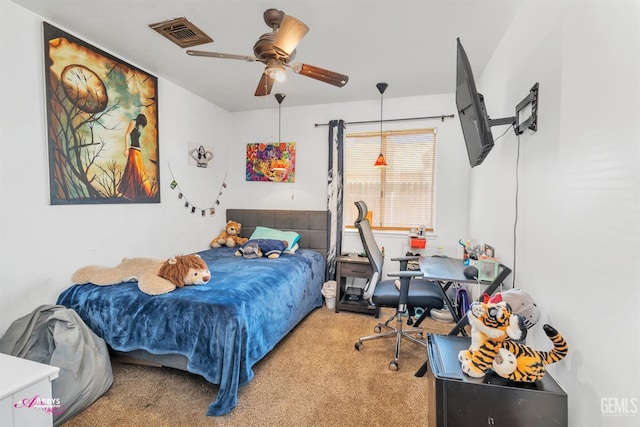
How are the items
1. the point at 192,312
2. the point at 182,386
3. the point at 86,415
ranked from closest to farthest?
the point at 86,415, the point at 192,312, the point at 182,386

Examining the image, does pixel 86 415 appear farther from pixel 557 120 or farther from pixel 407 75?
pixel 407 75

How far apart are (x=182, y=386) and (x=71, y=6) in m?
2.70

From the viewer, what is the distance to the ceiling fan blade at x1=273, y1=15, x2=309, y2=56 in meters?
1.53

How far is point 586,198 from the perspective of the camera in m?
1.10

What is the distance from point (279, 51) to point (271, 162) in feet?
7.74

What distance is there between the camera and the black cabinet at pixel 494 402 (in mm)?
1074

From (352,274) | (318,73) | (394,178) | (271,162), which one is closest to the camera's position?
(318,73)

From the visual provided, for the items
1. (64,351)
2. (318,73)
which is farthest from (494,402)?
(64,351)

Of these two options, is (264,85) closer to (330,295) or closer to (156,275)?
(156,275)

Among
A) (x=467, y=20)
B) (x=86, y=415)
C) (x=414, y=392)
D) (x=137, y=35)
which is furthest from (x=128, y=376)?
(x=467, y=20)

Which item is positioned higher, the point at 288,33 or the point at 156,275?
the point at 288,33

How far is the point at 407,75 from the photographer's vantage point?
2941 mm

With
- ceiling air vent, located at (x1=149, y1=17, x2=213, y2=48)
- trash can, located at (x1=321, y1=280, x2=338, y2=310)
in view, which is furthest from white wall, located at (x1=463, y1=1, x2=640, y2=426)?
ceiling air vent, located at (x1=149, y1=17, x2=213, y2=48)

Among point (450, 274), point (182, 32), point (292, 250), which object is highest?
point (182, 32)
